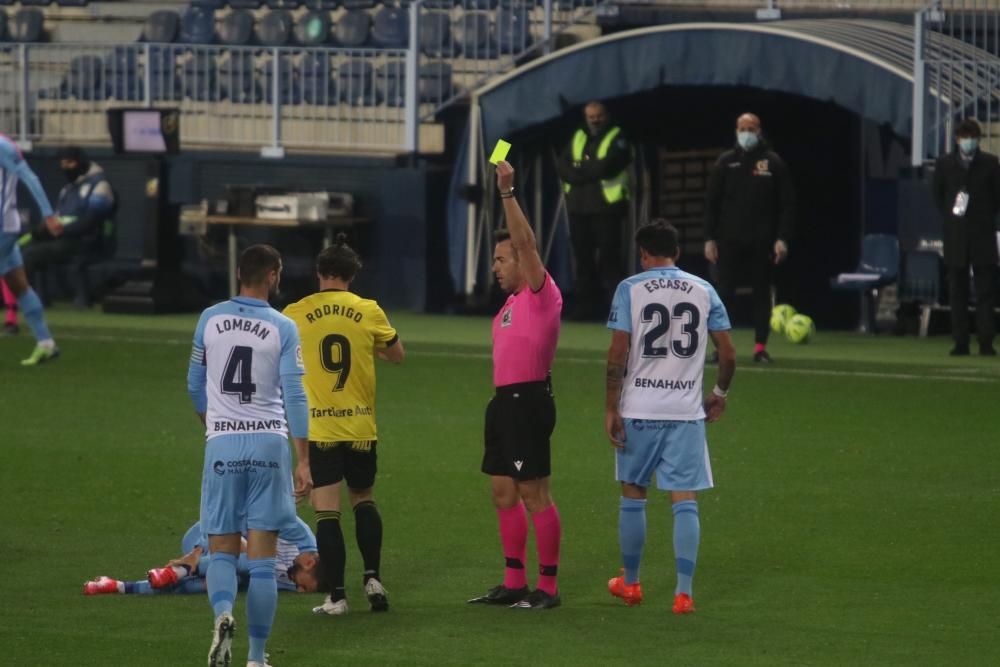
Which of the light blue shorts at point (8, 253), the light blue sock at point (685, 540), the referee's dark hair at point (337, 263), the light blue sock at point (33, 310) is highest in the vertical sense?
the referee's dark hair at point (337, 263)

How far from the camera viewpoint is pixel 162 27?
2616cm

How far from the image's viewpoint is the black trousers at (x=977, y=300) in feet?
57.0

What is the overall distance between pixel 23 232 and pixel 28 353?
5.02m

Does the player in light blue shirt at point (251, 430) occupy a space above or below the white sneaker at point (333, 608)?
above

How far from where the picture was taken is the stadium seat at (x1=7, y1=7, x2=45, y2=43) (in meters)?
27.0

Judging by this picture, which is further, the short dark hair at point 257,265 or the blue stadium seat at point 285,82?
the blue stadium seat at point 285,82

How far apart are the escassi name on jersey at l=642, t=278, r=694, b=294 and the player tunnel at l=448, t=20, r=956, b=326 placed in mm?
11352

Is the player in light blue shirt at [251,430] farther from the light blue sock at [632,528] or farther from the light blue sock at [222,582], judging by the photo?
the light blue sock at [632,528]

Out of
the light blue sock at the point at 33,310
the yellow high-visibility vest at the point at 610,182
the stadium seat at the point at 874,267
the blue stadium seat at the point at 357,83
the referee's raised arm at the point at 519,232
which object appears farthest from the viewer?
the blue stadium seat at the point at 357,83

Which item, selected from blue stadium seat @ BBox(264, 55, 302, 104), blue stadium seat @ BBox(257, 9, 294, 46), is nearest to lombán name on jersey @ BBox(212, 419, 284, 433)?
blue stadium seat @ BBox(264, 55, 302, 104)

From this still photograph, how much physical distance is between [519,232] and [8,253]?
30.2 feet

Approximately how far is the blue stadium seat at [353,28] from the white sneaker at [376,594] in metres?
16.5

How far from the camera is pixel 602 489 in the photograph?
11523 millimetres

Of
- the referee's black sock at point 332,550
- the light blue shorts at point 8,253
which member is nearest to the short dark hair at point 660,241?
the referee's black sock at point 332,550
